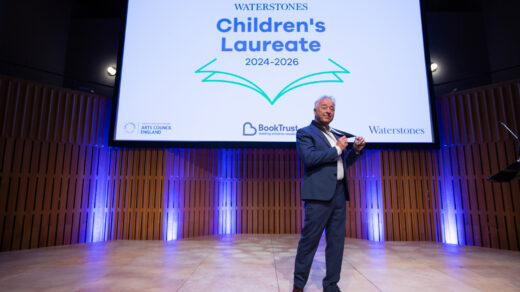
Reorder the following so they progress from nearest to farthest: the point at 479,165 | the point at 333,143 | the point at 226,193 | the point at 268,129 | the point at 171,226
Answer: the point at 333,143, the point at 268,129, the point at 479,165, the point at 171,226, the point at 226,193

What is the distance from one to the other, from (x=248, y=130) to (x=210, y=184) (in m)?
1.51

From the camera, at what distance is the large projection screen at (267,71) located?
3.51 metres

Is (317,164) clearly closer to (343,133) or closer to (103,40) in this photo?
(343,133)

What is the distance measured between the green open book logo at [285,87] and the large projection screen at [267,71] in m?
0.01

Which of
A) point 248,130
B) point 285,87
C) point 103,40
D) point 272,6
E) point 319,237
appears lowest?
point 319,237

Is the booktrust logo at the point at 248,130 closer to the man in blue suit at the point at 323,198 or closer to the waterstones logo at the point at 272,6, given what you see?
the waterstones logo at the point at 272,6

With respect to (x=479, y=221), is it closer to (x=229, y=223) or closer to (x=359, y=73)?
(x=359, y=73)

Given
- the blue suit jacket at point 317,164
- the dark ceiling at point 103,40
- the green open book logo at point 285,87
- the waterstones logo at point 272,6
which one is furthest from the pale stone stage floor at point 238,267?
the waterstones logo at point 272,6

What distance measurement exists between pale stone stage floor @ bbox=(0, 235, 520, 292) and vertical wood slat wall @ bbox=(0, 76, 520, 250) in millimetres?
392

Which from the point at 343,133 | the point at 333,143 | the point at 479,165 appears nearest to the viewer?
the point at 343,133

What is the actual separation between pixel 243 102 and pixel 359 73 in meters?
1.49

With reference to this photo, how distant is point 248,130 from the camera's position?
350cm

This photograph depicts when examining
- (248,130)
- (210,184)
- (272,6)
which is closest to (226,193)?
(210,184)

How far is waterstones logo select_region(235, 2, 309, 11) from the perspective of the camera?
12.4ft
